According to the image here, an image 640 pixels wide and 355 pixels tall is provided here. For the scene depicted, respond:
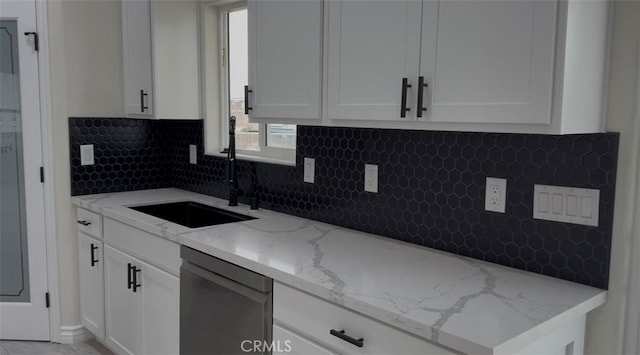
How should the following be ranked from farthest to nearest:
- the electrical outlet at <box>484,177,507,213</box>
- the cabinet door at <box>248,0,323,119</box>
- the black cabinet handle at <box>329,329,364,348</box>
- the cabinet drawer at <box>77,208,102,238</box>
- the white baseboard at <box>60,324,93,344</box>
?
the white baseboard at <box>60,324,93,344</box>
the cabinet drawer at <box>77,208,102,238</box>
the cabinet door at <box>248,0,323,119</box>
the electrical outlet at <box>484,177,507,213</box>
the black cabinet handle at <box>329,329,364,348</box>

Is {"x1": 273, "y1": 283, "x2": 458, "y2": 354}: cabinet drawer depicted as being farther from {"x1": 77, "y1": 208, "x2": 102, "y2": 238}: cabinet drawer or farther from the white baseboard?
the white baseboard

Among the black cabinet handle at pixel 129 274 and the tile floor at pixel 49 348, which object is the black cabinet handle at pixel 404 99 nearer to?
the black cabinet handle at pixel 129 274

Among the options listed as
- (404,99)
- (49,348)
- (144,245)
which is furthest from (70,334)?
(404,99)

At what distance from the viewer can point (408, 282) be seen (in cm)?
166

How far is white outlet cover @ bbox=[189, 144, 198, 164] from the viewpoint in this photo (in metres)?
3.35

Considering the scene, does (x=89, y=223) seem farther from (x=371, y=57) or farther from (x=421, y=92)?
(x=421, y=92)

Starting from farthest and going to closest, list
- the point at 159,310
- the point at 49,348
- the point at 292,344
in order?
the point at 49,348 < the point at 159,310 < the point at 292,344

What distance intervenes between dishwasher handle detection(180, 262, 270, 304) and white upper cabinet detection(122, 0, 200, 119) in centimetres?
114

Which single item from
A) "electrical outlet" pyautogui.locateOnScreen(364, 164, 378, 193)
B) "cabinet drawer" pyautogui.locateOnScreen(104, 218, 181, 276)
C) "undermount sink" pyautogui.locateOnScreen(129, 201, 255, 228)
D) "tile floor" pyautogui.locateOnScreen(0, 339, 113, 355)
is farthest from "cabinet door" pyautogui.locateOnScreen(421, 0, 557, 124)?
"tile floor" pyautogui.locateOnScreen(0, 339, 113, 355)

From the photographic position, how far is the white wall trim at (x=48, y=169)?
3.05 meters

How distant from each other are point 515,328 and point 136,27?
264cm

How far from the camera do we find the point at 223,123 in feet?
10.9

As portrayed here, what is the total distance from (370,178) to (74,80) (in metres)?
1.95

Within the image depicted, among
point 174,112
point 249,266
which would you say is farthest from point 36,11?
point 249,266
